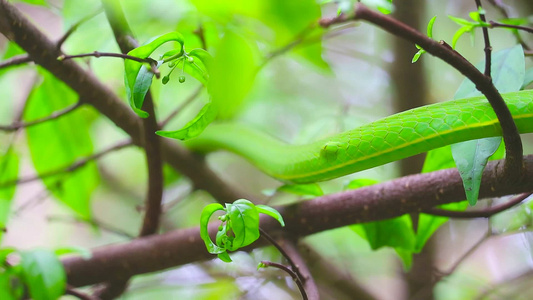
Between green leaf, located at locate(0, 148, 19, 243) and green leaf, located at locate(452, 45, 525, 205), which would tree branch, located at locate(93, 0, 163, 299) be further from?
green leaf, located at locate(452, 45, 525, 205)

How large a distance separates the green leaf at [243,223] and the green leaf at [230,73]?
102 millimetres

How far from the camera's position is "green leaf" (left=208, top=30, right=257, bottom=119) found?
0.48m

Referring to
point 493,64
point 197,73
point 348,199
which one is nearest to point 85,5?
point 197,73

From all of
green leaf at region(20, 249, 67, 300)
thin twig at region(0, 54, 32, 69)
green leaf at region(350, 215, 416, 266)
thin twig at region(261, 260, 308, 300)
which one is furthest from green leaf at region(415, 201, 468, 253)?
thin twig at region(0, 54, 32, 69)

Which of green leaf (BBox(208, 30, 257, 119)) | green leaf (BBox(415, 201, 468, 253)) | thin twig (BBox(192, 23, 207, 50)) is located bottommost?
green leaf (BBox(415, 201, 468, 253))

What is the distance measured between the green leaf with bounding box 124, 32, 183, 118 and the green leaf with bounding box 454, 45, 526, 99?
1.44 ft

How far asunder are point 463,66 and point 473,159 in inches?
6.4

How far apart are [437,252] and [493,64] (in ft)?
2.66

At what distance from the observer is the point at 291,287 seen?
1.18 metres

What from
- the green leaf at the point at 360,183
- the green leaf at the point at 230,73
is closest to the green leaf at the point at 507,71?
the green leaf at the point at 360,183

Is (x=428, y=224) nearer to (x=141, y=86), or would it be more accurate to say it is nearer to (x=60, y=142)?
(x=141, y=86)

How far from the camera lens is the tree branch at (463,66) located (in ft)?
1.27

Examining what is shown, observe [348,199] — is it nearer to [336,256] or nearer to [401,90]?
[401,90]

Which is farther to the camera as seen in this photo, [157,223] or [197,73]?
[157,223]
